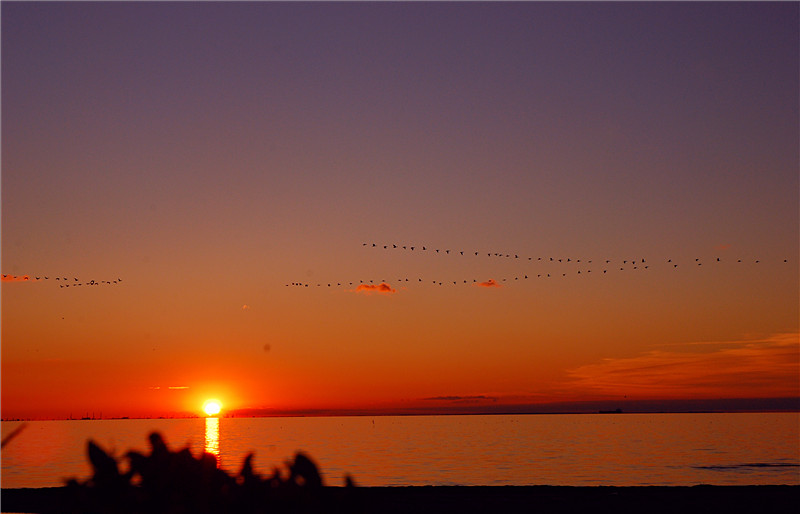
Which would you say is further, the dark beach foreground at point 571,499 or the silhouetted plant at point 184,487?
the dark beach foreground at point 571,499

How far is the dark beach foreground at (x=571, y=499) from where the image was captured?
26.5 m

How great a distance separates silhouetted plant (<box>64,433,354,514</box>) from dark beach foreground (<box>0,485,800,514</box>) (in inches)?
851

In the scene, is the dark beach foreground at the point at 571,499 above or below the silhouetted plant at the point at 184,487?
below

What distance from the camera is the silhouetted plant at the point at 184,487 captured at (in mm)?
2865

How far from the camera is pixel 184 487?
2941 mm

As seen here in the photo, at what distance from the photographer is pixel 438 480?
61.8 metres

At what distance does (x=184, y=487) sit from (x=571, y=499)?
89.9 ft

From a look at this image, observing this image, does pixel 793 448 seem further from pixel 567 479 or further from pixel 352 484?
pixel 352 484

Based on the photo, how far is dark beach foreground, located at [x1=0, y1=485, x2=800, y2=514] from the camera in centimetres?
2647

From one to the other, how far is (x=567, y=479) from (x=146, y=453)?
2470 inches

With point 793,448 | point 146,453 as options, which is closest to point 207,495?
point 146,453

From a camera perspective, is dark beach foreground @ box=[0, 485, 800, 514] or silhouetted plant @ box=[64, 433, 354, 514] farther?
dark beach foreground @ box=[0, 485, 800, 514]

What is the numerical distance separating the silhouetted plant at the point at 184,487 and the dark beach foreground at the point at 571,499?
21.6m

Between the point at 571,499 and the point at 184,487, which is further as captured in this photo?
the point at 571,499
